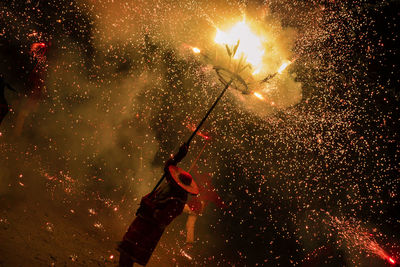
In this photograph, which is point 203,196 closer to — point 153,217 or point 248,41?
point 248,41

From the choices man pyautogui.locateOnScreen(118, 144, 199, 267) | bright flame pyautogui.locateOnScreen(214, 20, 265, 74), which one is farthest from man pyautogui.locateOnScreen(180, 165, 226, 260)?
bright flame pyautogui.locateOnScreen(214, 20, 265, 74)

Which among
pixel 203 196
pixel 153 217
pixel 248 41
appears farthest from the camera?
pixel 203 196

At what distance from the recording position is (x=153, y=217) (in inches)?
110

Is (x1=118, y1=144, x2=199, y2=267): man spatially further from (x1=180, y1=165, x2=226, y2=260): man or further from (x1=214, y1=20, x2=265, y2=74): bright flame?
(x1=180, y1=165, x2=226, y2=260): man

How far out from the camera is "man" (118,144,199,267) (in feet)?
9.14

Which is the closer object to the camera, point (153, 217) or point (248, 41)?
point (153, 217)

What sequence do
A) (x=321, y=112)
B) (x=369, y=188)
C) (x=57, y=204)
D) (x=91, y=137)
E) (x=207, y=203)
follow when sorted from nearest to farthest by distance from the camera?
1. (x=57, y=204)
2. (x=91, y=137)
3. (x=321, y=112)
4. (x=207, y=203)
5. (x=369, y=188)

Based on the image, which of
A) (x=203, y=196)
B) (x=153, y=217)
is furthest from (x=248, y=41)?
(x=203, y=196)

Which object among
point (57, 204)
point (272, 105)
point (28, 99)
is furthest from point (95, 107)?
point (272, 105)

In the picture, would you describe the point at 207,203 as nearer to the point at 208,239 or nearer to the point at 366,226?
the point at 208,239

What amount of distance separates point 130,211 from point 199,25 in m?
5.89

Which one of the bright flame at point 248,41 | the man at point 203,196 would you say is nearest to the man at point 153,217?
the bright flame at point 248,41

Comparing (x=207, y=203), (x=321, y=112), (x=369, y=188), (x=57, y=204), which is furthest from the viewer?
(x=369, y=188)

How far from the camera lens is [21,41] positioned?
7.07m
